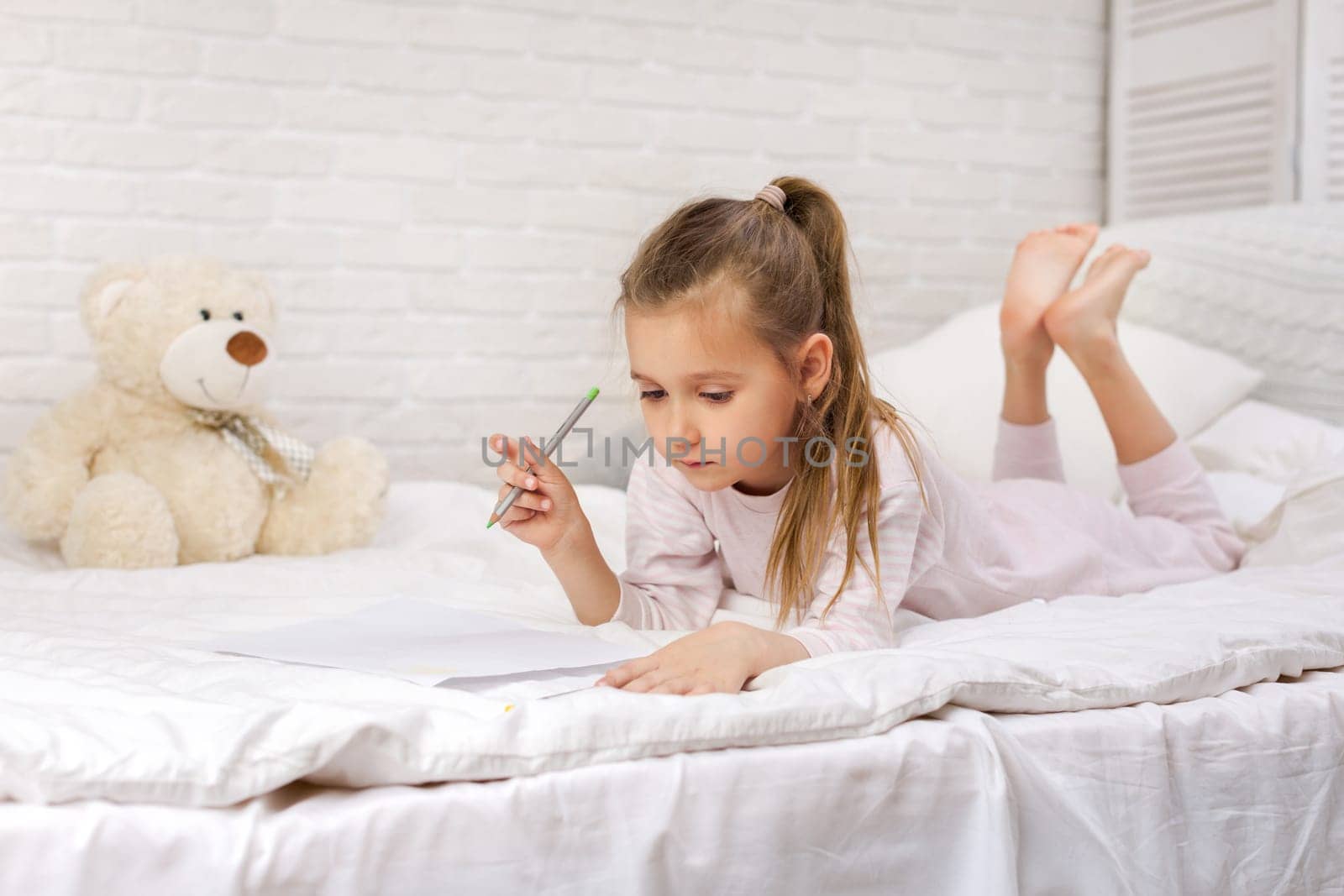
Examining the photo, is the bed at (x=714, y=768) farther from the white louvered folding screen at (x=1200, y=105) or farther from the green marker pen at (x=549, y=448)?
the white louvered folding screen at (x=1200, y=105)

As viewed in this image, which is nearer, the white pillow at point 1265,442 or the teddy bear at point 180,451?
the teddy bear at point 180,451

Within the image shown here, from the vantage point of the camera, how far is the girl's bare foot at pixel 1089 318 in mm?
1572

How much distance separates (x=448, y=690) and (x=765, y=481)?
1.38 feet

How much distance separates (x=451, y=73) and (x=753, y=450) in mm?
1334

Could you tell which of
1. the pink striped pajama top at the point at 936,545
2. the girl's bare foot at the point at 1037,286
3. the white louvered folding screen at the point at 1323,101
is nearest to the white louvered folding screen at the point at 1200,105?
the white louvered folding screen at the point at 1323,101

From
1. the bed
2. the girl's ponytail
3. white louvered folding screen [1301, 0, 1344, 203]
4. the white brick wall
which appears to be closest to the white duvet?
the bed

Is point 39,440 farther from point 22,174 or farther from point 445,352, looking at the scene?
point 445,352

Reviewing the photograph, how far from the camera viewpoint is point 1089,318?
5.16 feet

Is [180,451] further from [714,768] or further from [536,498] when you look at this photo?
[714,768]

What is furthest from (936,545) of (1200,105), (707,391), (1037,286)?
(1200,105)

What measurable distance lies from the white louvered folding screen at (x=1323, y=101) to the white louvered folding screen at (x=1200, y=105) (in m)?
0.03

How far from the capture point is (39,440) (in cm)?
153

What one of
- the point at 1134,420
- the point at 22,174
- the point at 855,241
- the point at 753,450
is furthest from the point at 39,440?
the point at 855,241

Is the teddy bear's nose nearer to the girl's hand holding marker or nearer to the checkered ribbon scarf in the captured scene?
the checkered ribbon scarf
